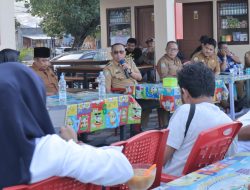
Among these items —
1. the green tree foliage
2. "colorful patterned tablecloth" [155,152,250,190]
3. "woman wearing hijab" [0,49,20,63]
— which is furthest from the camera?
the green tree foliage

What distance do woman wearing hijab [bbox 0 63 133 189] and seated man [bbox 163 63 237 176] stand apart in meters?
1.21

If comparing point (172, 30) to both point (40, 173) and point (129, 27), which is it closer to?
point (129, 27)

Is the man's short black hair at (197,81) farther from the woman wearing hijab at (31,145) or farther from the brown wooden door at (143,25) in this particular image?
the brown wooden door at (143,25)

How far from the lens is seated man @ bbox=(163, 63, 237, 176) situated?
288 cm

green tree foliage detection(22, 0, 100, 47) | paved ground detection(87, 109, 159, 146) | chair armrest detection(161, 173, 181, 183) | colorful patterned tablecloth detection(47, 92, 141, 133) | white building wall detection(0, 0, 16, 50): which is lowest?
paved ground detection(87, 109, 159, 146)

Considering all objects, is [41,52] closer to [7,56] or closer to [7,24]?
[7,24]

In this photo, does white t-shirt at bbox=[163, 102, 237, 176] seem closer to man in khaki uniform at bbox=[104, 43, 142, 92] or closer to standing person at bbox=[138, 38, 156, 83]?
man in khaki uniform at bbox=[104, 43, 142, 92]

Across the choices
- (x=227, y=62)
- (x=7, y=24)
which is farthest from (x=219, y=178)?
(x=227, y=62)

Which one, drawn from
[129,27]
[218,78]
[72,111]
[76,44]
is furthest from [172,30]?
[76,44]

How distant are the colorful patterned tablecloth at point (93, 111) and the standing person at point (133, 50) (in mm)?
4343

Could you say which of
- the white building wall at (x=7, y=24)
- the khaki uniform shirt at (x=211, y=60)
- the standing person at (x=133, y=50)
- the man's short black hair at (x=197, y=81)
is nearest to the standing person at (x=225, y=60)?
the khaki uniform shirt at (x=211, y=60)

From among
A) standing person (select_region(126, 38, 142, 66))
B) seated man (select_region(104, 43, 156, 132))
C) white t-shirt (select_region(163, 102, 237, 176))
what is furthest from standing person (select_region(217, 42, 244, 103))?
white t-shirt (select_region(163, 102, 237, 176))

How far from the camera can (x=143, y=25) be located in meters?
12.6

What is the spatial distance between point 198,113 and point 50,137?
1.42 m
